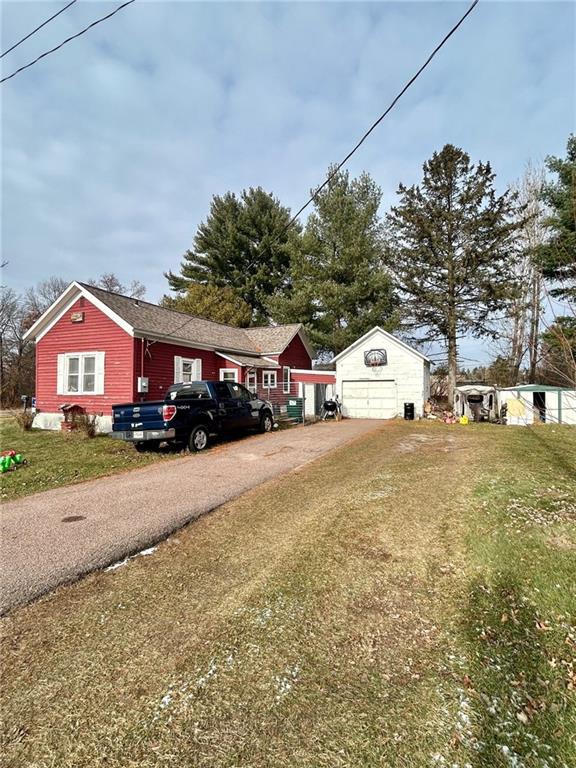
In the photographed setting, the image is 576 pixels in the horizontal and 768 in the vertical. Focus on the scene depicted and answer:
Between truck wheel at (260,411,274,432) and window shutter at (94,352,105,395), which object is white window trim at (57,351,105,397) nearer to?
window shutter at (94,352,105,395)

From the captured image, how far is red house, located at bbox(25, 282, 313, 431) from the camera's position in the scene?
14484mm

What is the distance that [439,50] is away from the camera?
5.37 metres

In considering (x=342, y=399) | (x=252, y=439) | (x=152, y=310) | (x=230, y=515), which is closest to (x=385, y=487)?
(x=230, y=515)

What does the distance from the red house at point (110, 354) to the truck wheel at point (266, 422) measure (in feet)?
12.5

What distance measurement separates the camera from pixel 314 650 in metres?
2.60

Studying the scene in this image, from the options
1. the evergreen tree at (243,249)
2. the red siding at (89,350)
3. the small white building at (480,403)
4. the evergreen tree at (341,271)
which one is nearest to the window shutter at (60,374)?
the red siding at (89,350)

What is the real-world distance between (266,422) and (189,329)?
21.4 feet

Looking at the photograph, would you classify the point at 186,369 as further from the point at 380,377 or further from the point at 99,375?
the point at 380,377

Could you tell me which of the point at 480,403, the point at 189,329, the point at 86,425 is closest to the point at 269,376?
the point at 189,329

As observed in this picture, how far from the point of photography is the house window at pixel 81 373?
15.0m

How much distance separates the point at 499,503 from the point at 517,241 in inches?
978

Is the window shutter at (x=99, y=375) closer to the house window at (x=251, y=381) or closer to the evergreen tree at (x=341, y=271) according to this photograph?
the house window at (x=251, y=381)

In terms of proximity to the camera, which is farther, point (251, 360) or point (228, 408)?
point (251, 360)

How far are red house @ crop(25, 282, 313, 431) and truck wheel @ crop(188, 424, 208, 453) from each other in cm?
441
